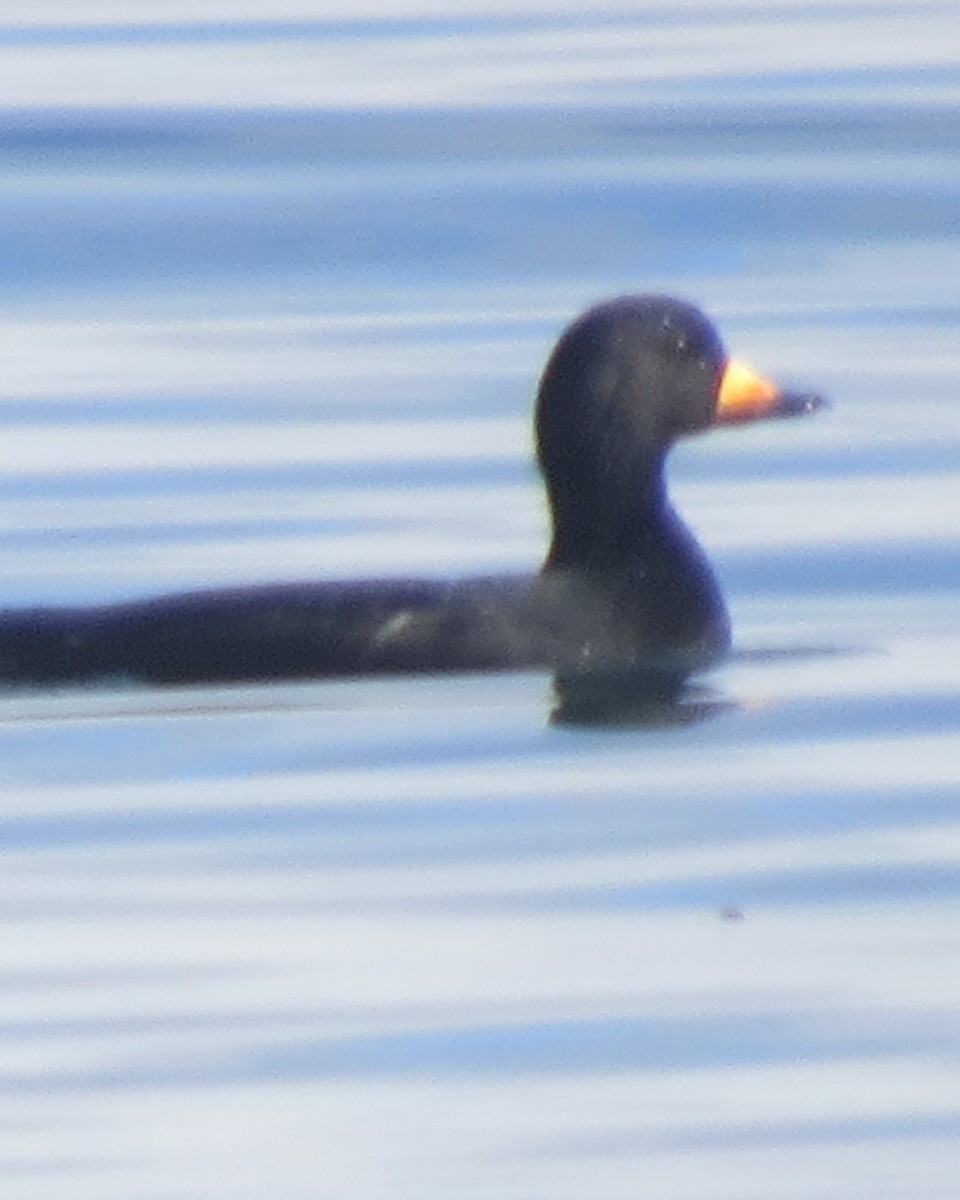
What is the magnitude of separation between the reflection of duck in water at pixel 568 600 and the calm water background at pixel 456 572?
0.13 meters

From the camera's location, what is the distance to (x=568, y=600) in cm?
1146

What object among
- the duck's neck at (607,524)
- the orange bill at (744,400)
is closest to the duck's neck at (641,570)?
the duck's neck at (607,524)

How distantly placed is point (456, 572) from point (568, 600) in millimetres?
1408

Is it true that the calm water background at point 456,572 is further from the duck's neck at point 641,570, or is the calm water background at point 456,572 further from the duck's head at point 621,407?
the duck's head at point 621,407

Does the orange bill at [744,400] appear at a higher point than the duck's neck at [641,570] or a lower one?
higher

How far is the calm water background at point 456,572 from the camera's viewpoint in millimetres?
8234

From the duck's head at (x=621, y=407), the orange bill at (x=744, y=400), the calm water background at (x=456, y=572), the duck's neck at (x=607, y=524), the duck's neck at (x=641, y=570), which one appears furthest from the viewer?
the orange bill at (x=744, y=400)

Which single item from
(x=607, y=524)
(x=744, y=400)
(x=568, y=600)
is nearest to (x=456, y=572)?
(x=744, y=400)

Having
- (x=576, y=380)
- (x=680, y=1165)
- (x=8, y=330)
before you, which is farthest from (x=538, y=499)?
(x=680, y=1165)

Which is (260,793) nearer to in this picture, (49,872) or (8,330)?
(49,872)

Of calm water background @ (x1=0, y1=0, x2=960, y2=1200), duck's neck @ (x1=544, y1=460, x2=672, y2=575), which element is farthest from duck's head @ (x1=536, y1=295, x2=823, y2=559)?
calm water background @ (x1=0, y1=0, x2=960, y2=1200)

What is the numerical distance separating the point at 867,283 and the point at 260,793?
24.7ft

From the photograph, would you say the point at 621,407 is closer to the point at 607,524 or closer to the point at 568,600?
the point at 607,524

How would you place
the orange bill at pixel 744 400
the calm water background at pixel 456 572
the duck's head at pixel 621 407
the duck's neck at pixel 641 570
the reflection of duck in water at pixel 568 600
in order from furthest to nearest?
the orange bill at pixel 744 400 → the duck's head at pixel 621 407 → the duck's neck at pixel 641 570 → the reflection of duck in water at pixel 568 600 → the calm water background at pixel 456 572
